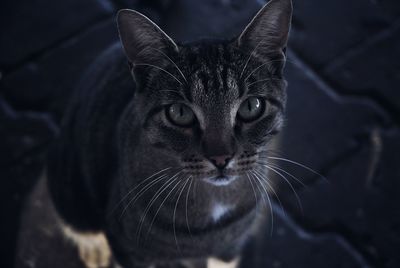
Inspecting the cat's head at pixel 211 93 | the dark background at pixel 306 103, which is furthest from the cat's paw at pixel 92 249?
the cat's head at pixel 211 93

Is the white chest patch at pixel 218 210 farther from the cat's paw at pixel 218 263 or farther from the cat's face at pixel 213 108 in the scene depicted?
the cat's paw at pixel 218 263

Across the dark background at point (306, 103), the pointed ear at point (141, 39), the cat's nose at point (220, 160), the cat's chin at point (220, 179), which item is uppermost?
the pointed ear at point (141, 39)

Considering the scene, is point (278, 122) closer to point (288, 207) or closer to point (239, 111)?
point (239, 111)

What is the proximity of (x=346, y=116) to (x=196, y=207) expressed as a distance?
0.92 metres

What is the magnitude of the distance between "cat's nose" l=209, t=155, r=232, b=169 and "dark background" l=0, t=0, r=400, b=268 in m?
0.78

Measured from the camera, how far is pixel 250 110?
144 centimetres

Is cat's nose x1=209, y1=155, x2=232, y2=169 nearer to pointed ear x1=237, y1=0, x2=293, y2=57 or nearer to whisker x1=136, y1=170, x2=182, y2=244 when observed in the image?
whisker x1=136, y1=170, x2=182, y2=244

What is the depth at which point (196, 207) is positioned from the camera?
63.6 inches

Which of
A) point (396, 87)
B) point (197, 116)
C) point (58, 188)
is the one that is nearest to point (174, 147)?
point (197, 116)

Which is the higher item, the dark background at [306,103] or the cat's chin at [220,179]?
the cat's chin at [220,179]

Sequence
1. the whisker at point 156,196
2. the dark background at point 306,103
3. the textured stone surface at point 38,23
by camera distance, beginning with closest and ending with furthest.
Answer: the whisker at point 156,196
the dark background at point 306,103
the textured stone surface at point 38,23

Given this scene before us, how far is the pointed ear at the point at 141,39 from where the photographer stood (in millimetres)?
1370

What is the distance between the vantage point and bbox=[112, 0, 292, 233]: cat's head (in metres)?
1.39

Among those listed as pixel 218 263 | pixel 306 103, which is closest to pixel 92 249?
pixel 218 263
